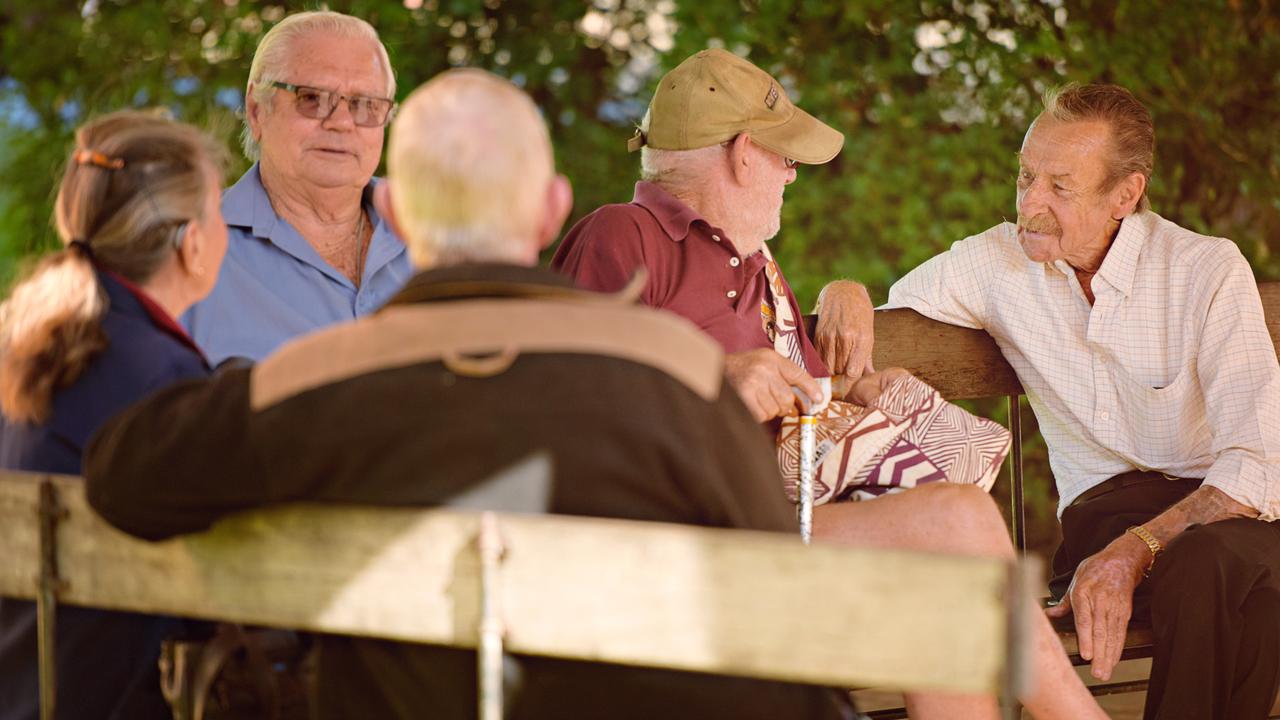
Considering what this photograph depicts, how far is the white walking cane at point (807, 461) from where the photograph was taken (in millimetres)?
2736

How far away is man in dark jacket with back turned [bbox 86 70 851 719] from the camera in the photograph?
1831 millimetres

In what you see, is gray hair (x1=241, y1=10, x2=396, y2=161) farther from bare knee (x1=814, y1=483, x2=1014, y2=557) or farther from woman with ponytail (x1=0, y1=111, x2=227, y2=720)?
bare knee (x1=814, y1=483, x2=1014, y2=557)

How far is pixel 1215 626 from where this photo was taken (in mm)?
3199

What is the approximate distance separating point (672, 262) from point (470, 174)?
1.29 meters

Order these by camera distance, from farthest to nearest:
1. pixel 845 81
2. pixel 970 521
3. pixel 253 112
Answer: pixel 845 81 → pixel 253 112 → pixel 970 521

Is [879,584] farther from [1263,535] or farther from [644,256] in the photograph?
[1263,535]

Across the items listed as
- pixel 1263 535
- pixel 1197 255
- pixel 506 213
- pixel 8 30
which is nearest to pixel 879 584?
pixel 506 213

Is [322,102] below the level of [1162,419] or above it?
above

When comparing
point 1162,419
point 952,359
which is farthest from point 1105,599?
point 952,359

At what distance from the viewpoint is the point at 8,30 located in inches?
235

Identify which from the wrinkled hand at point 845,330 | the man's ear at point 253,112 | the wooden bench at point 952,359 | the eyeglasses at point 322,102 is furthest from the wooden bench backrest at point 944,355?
the man's ear at point 253,112

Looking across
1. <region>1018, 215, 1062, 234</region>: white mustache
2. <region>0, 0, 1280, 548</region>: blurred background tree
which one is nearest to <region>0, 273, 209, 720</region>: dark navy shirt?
<region>1018, 215, 1062, 234</region>: white mustache

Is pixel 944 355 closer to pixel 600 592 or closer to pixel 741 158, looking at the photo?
pixel 741 158

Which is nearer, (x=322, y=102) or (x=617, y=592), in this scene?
(x=617, y=592)
